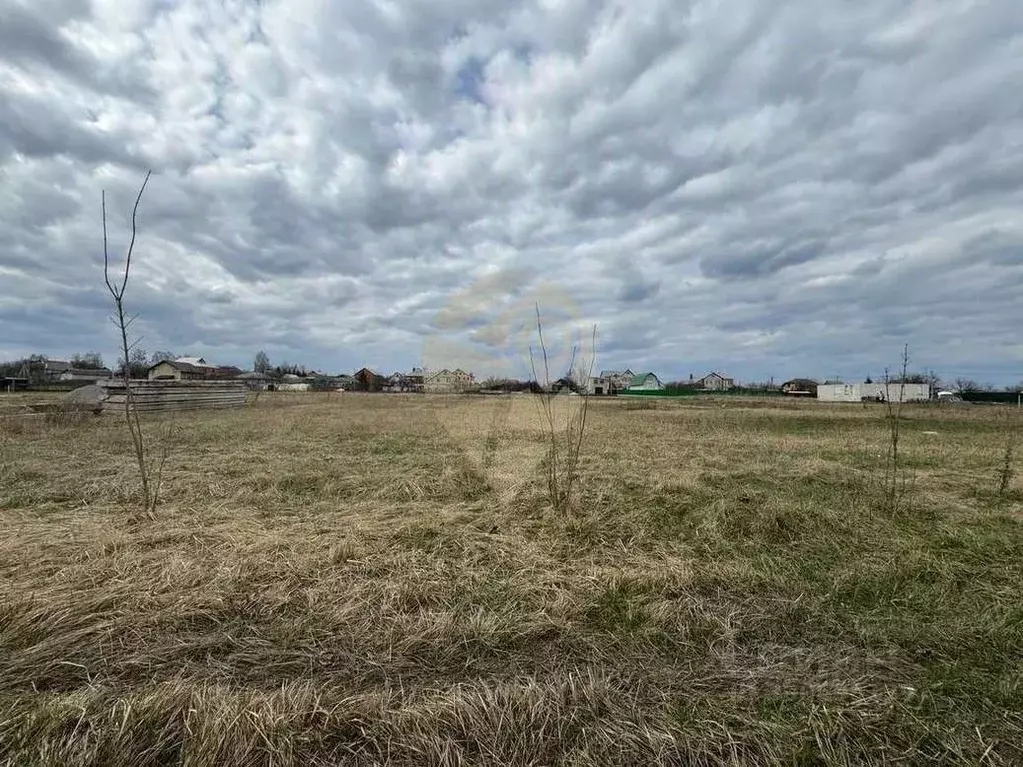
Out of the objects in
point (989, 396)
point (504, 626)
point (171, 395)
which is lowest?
point (504, 626)

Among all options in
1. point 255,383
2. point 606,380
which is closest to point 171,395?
point 606,380

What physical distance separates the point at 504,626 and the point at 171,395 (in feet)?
86.5

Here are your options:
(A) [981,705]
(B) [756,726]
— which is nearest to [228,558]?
(B) [756,726]

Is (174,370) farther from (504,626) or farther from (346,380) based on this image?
(504,626)

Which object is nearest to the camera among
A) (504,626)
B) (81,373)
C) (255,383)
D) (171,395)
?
(504,626)

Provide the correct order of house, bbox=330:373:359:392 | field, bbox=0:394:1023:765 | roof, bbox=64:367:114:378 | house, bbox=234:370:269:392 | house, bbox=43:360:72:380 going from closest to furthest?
field, bbox=0:394:1023:765 < house, bbox=234:370:269:392 < house, bbox=43:360:72:380 < roof, bbox=64:367:114:378 < house, bbox=330:373:359:392

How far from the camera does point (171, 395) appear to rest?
24344mm

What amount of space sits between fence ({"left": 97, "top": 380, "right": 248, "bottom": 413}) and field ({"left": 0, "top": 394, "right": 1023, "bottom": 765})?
55.3 feet

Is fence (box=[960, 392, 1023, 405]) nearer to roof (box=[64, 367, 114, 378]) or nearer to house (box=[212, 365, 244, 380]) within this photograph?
house (box=[212, 365, 244, 380])

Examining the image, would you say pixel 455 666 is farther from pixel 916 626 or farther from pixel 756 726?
pixel 916 626

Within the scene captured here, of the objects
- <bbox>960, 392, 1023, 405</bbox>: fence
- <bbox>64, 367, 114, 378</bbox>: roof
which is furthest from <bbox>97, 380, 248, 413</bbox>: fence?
<bbox>960, 392, 1023, 405</bbox>: fence

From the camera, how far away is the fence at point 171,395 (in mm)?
21828

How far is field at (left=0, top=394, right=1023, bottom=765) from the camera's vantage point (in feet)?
7.64

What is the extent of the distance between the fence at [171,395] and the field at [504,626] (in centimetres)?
1685
